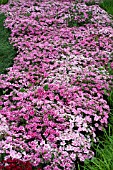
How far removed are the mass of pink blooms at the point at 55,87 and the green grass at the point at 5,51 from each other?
0.13 meters

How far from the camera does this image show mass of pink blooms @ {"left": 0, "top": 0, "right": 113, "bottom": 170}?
12.3 ft

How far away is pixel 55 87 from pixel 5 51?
1937 millimetres

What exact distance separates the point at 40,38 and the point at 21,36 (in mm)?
441

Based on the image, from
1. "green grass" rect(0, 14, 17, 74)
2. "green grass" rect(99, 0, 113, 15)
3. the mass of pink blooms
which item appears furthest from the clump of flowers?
"green grass" rect(99, 0, 113, 15)

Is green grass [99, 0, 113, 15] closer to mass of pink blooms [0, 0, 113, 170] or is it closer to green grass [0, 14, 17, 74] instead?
mass of pink blooms [0, 0, 113, 170]

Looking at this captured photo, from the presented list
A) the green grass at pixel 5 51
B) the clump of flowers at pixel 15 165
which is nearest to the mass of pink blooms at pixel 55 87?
A: the green grass at pixel 5 51

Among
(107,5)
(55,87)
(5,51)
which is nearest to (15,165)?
(55,87)

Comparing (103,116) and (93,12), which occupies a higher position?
(93,12)

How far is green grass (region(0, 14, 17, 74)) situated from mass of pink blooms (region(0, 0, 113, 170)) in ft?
0.41

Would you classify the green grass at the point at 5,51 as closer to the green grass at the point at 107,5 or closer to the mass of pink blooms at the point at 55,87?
the mass of pink blooms at the point at 55,87

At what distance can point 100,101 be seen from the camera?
461 cm

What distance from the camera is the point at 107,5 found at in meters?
9.24

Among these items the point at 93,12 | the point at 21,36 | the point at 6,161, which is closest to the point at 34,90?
the point at 6,161

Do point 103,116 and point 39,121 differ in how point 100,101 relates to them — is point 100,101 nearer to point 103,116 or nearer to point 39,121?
point 103,116
